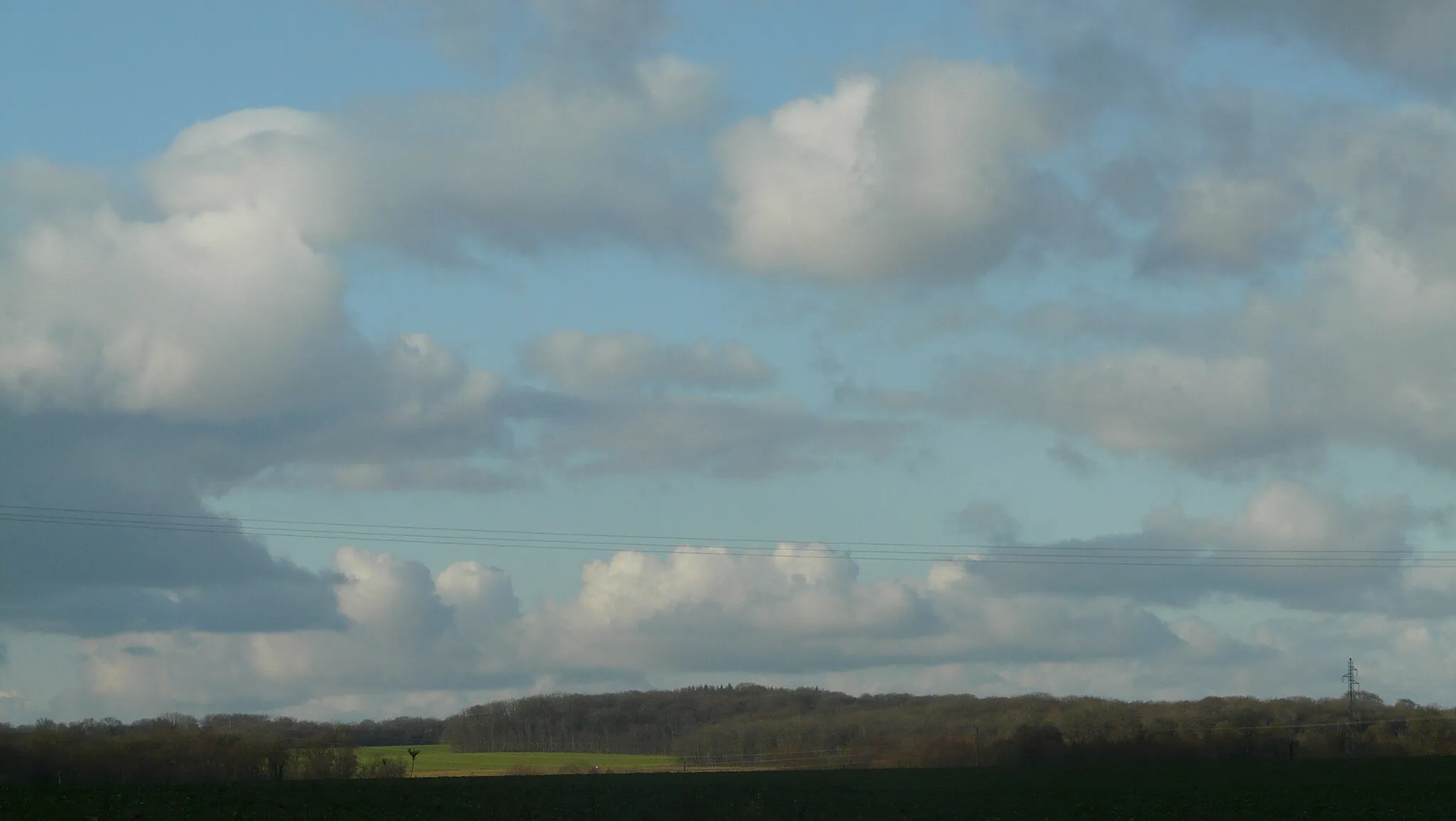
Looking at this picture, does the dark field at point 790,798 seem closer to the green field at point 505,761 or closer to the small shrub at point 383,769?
the small shrub at point 383,769

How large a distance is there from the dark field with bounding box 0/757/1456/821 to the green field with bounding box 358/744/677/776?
3029cm

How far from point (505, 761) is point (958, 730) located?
151ft

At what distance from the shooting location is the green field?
111463 millimetres

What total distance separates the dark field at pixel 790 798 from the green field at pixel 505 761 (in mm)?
30286

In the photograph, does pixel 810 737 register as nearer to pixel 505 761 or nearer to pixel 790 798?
pixel 505 761

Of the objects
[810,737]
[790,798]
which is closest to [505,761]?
[810,737]

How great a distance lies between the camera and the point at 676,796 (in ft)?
215

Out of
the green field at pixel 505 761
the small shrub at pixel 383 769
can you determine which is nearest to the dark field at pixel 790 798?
the small shrub at pixel 383 769

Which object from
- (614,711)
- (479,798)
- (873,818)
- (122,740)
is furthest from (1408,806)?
(614,711)

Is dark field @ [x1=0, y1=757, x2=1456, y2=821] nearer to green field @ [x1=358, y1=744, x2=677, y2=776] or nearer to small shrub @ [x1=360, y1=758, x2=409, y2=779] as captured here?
small shrub @ [x1=360, y1=758, x2=409, y2=779]

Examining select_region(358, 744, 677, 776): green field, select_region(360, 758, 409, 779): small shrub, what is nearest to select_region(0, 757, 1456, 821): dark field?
select_region(360, 758, 409, 779): small shrub

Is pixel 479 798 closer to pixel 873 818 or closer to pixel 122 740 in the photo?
pixel 873 818

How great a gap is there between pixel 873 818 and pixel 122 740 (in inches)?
1898

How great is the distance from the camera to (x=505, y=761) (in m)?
141
